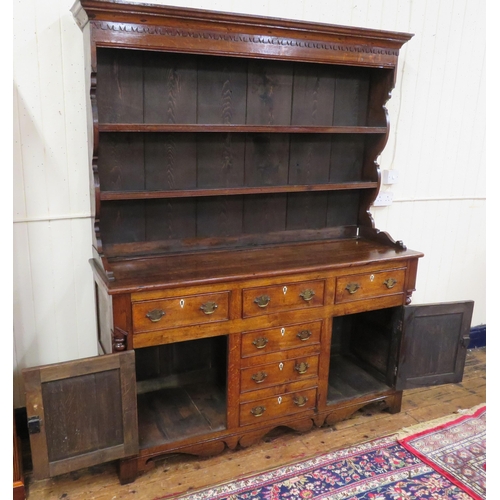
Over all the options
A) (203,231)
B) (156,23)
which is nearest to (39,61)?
(156,23)

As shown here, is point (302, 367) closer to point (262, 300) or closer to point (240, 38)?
point (262, 300)

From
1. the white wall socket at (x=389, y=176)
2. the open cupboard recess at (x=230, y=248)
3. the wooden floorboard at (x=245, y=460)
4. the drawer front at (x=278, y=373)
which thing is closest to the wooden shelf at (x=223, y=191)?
the open cupboard recess at (x=230, y=248)

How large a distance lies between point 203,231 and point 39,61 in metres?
1.00

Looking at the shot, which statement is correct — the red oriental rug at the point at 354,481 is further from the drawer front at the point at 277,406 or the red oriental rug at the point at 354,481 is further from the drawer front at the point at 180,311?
the drawer front at the point at 180,311

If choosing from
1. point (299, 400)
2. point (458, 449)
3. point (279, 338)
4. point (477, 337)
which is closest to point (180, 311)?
point (279, 338)

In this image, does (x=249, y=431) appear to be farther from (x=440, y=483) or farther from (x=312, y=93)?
(x=312, y=93)

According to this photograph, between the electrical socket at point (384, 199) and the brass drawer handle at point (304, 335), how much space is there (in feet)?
3.34

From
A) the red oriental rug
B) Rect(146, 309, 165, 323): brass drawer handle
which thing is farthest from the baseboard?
Rect(146, 309, 165, 323): brass drawer handle

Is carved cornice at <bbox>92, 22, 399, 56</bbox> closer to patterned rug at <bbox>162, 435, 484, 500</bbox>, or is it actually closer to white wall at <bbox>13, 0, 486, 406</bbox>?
white wall at <bbox>13, 0, 486, 406</bbox>

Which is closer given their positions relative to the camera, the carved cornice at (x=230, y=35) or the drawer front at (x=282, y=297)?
the carved cornice at (x=230, y=35)

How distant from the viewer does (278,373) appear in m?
2.16

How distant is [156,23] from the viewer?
5.96 feet

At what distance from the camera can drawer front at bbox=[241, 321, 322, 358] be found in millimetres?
2055

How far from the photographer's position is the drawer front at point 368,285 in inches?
86.6
